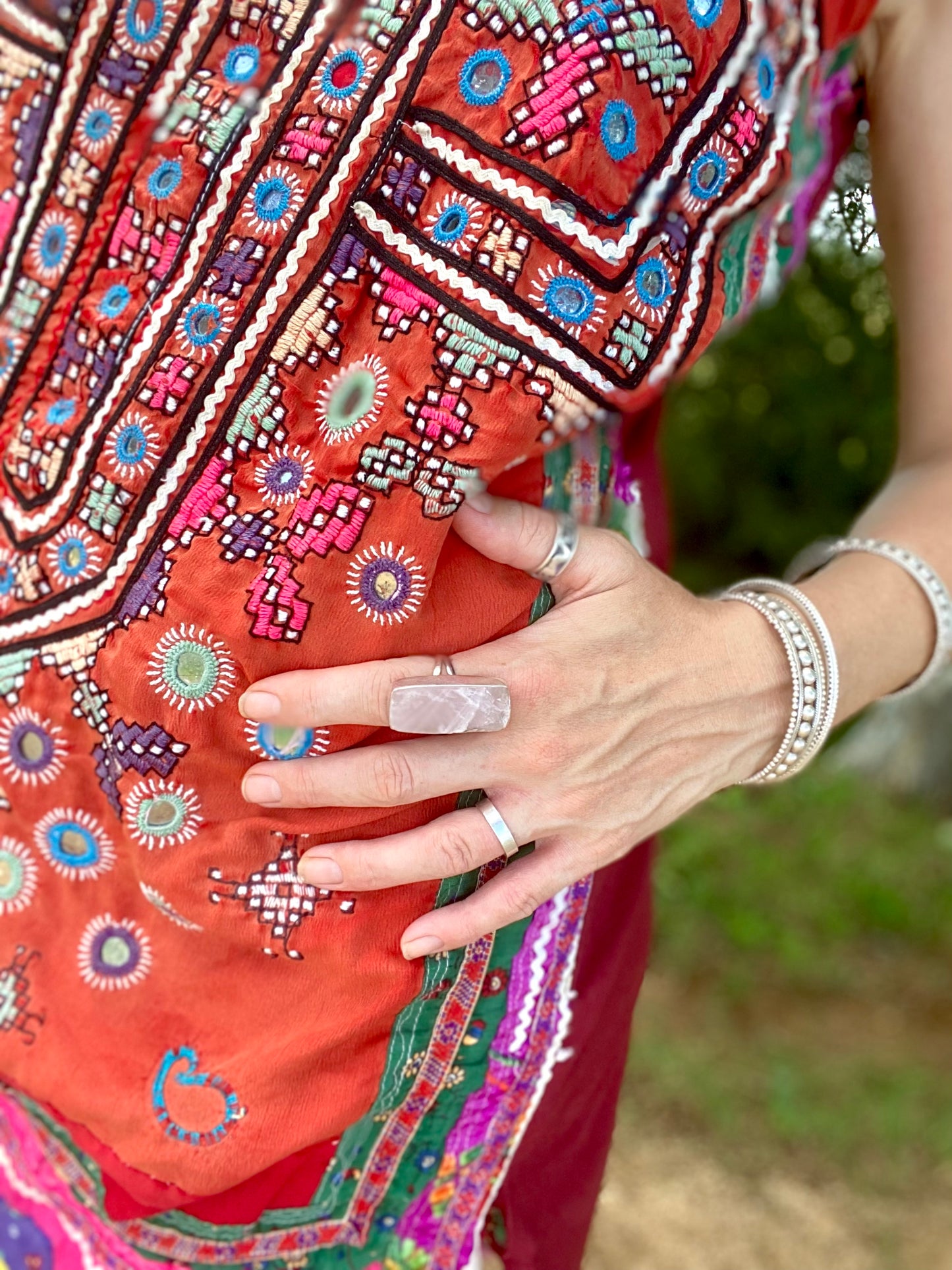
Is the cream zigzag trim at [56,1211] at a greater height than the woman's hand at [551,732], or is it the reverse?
the woman's hand at [551,732]

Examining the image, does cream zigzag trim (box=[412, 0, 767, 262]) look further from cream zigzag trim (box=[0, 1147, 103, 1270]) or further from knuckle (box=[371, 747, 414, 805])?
cream zigzag trim (box=[0, 1147, 103, 1270])

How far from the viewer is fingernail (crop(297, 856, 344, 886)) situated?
72 cm

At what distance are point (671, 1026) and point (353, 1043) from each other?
1.66 metres

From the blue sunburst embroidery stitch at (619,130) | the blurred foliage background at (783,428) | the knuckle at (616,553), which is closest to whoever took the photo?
the blue sunburst embroidery stitch at (619,130)

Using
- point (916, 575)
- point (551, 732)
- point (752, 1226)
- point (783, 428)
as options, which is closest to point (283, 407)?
point (551, 732)

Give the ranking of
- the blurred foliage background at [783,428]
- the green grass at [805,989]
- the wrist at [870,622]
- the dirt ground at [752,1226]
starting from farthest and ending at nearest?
the blurred foliage background at [783,428]
the green grass at [805,989]
the dirt ground at [752,1226]
the wrist at [870,622]

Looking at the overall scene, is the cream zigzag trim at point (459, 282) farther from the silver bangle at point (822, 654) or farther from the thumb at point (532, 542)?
the silver bangle at point (822, 654)

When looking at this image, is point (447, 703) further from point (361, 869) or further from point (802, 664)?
point (802, 664)

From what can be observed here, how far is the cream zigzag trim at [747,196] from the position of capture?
28.4 inches

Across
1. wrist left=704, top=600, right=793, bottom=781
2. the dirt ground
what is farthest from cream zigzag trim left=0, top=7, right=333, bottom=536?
the dirt ground

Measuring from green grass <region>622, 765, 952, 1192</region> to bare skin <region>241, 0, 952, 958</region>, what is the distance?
1.48 meters

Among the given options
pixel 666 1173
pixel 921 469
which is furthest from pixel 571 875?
pixel 666 1173

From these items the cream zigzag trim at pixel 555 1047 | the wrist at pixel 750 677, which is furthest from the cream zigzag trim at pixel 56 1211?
the wrist at pixel 750 677

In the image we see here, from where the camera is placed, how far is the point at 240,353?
69 centimetres
